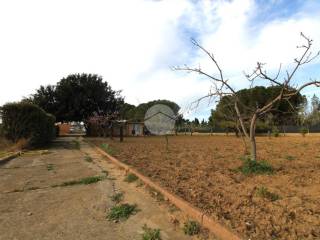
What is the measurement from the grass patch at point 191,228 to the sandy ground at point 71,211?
7 centimetres

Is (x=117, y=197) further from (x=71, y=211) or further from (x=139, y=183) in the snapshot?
(x=139, y=183)

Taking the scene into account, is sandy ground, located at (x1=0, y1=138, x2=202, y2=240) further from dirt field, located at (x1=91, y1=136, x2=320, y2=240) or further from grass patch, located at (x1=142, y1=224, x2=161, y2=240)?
dirt field, located at (x1=91, y1=136, x2=320, y2=240)

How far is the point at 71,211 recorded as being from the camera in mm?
5137

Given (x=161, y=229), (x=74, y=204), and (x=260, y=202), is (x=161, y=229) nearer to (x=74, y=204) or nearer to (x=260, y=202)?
(x=260, y=202)

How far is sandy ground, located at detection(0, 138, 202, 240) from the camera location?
13.5 feet

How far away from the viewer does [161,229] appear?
4195 millimetres

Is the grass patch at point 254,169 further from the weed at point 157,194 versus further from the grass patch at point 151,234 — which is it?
the grass patch at point 151,234

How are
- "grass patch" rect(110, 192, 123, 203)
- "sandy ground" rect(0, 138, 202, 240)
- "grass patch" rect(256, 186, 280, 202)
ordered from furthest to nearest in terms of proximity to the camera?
1. "grass patch" rect(110, 192, 123, 203)
2. "grass patch" rect(256, 186, 280, 202)
3. "sandy ground" rect(0, 138, 202, 240)

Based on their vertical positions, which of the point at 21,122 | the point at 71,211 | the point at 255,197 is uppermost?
the point at 21,122

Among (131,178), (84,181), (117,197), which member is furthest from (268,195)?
(84,181)

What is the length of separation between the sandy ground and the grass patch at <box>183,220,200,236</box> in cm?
7

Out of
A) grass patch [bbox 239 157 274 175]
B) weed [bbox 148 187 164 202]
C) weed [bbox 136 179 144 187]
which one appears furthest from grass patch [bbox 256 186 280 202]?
weed [bbox 136 179 144 187]

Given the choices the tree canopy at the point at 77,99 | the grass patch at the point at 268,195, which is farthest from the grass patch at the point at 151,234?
the tree canopy at the point at 77,99

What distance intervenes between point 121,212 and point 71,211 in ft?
2.64
